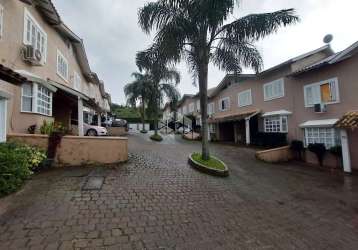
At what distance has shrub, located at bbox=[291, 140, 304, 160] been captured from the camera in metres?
15.1

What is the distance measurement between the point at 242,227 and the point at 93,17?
12532 mm

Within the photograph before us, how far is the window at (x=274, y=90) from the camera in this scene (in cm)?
1691

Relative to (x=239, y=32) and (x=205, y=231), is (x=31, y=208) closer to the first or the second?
(x=205, y=231)

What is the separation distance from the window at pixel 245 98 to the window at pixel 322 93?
249 inches

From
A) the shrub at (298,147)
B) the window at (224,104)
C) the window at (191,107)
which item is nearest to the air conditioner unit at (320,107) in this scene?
the shrub at (298,147)

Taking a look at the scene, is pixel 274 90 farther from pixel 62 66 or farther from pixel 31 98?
pixel 31 98

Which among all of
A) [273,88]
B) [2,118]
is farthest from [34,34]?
→ [273,88]

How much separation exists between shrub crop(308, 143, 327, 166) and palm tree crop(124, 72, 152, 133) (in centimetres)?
1539

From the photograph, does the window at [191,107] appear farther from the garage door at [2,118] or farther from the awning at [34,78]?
the garage door at [2,118]

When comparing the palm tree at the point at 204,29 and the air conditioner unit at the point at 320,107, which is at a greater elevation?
the palm tree at the point at 204,29

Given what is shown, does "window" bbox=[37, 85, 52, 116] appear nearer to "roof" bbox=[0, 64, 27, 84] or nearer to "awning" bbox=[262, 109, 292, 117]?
"roof" bbox=[0, 64, 27, 84]

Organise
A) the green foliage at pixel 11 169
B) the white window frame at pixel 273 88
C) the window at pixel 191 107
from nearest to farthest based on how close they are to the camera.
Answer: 1. the green foliage at pixel 11 169
2. the white window frame at pixel 273 88
3. the window at pixel 191 107

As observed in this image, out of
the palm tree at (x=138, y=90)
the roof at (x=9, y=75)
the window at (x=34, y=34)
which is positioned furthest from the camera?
A: the palm tree at (x=138, y=90)

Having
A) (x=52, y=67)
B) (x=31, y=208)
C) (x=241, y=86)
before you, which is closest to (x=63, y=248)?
(x=31, y=208)
